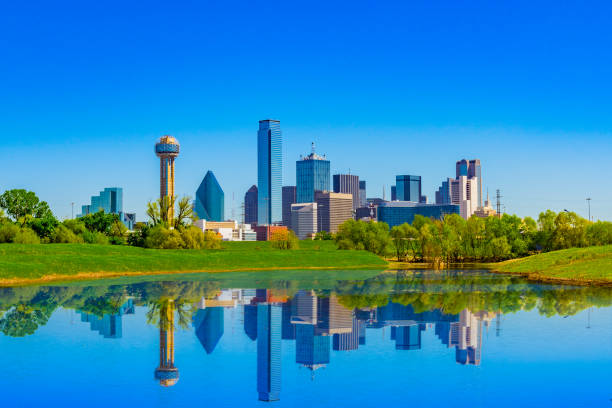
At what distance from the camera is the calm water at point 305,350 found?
21469mm

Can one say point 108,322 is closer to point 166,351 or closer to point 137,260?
point 166,351

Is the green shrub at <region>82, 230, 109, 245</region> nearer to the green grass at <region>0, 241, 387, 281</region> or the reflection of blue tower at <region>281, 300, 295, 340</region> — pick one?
the green grass at <region>0, 241, 387, 281</region>

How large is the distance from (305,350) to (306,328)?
6.11m

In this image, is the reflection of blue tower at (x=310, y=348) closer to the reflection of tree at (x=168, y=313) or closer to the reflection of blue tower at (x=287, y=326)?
the reflection of blue tower at (x=287, y=326)

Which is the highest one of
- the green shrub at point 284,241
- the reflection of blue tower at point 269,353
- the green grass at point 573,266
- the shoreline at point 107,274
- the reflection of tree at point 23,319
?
the green shrub at point 284,241

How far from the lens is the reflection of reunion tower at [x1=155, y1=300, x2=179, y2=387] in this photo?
23797 mm

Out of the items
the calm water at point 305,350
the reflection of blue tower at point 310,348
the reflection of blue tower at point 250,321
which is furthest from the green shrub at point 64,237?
the reflection of blue tower at point 310,348

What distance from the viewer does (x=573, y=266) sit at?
7788 centimetres

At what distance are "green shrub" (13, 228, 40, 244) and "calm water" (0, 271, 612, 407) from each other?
5162 cm

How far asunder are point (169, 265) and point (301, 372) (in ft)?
217

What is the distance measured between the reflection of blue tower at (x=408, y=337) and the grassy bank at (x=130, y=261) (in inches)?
1850

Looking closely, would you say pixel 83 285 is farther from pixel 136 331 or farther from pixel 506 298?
pixel 506 298

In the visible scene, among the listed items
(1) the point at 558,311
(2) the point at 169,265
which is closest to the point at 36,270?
(2) the point at 169,265

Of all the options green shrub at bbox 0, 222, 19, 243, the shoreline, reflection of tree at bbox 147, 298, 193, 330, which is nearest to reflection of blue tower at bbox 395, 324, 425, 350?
reflection of tree at bbox 147, 298, 193, 330
